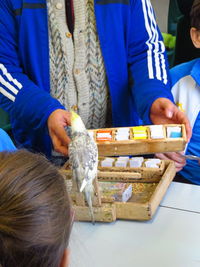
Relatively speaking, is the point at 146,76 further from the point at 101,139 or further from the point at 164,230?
the point at 164,230

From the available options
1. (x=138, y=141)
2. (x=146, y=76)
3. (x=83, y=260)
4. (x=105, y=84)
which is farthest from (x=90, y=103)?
(x=83, y=260)

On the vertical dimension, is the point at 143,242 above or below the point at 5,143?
below

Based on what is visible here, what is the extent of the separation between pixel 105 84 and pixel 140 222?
19.4 inches

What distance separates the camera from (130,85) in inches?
50.1

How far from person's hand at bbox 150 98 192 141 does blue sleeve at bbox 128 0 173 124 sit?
0.10 ft

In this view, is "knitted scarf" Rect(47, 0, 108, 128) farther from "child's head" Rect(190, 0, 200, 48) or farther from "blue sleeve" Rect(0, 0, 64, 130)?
"child's head" Rect(190, 0, 200, 48)

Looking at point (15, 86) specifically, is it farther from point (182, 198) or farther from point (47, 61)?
point (182, 198)

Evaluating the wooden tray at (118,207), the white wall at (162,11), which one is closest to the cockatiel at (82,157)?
the wooden tray at (118,207)

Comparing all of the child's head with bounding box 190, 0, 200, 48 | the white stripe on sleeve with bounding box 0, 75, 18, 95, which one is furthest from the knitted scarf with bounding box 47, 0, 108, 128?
the child's head with bounding box 190, 0, 200, 48

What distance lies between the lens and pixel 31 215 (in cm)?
49

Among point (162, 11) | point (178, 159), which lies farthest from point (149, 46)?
point (162, 11)

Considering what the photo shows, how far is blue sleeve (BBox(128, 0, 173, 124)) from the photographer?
46.1 inches

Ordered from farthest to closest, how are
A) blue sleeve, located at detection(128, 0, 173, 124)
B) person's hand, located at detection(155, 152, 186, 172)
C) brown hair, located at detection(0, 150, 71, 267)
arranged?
person's hand, located at detection(155, 152, 186, 172)
blue sleeve, located at detection(128, 0, 173, 124)
brown hair, located at detection(0, 150, 71, 267)

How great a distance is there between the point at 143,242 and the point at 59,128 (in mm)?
378
